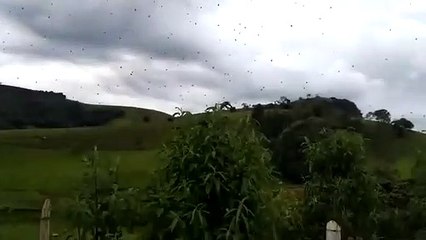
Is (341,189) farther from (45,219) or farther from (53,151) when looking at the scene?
(53,151)

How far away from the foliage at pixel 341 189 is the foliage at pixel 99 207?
2.58 m

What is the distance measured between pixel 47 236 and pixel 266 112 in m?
18.8

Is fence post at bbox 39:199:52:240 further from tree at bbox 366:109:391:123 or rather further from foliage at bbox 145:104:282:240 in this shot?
tree at bbox 366:109:391:123

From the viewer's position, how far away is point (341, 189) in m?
7.09

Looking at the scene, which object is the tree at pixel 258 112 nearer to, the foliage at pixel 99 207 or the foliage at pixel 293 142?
the foliage at pixel 293 142

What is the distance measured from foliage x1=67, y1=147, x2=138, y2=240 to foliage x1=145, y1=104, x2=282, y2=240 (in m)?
0.22

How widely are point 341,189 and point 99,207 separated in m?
2.96

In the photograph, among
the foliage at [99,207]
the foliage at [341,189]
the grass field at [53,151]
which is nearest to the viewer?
the foliage at [99,207]

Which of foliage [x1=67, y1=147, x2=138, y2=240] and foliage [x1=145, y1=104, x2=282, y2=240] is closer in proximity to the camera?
foliage [x1=145, y1=104, x2=282, y2=240]

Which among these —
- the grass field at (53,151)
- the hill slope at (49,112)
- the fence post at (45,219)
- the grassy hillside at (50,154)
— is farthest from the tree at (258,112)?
the hill slope at (49,112)

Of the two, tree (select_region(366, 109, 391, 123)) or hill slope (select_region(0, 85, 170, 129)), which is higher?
hill slope (select_region(0, 85, 170, 129))

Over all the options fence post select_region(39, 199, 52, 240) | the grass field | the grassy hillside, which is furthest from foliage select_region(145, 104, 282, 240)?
the grass field

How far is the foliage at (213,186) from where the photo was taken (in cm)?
459

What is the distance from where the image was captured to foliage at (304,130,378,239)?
23.2 ft
